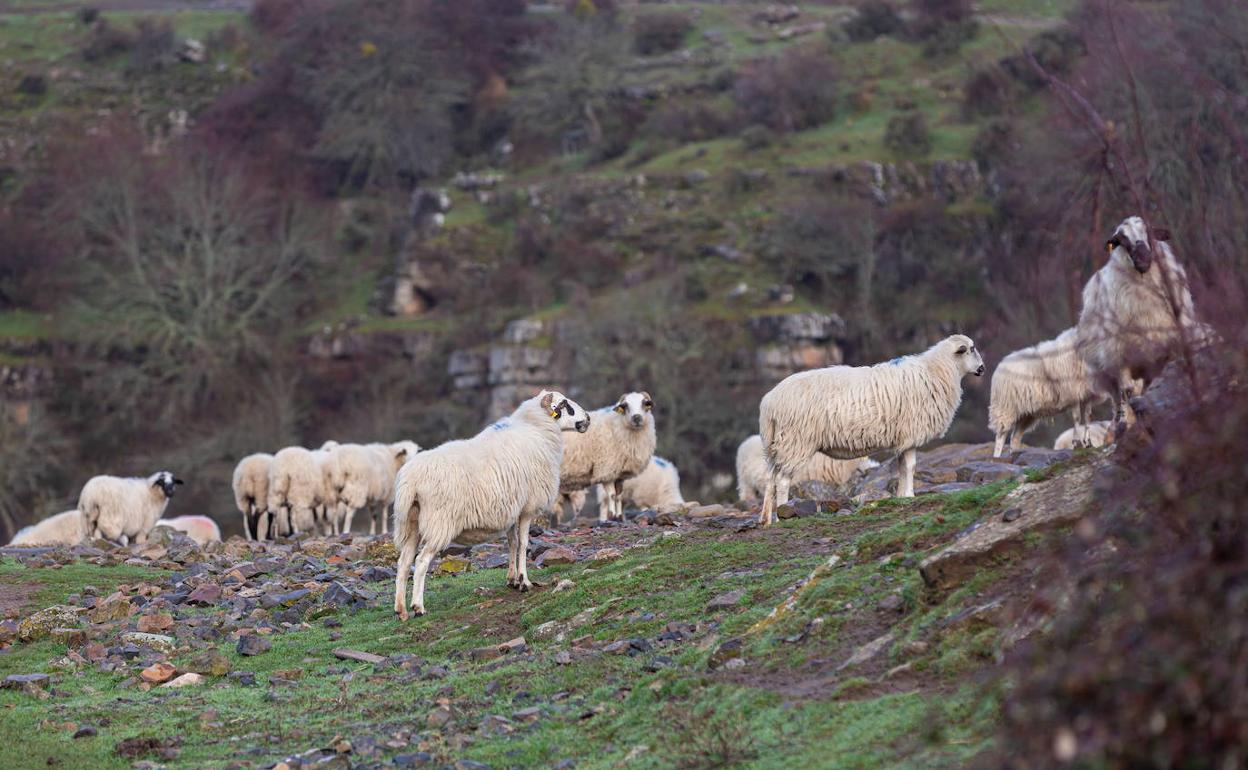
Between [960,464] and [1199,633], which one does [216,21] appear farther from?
[1199,633]

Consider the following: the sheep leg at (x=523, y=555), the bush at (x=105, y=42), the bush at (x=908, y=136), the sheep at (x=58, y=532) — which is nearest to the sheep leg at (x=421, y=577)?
the sheep leg at (x=523, y=555)

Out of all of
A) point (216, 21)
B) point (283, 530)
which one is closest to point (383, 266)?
point (216, 21)

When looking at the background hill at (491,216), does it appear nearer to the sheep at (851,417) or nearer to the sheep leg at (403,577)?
the sheep at (851,417)

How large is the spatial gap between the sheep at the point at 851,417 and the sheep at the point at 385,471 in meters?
13.5

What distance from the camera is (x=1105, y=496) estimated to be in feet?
26.0

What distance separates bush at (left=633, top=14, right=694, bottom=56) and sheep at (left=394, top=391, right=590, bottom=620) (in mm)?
85940

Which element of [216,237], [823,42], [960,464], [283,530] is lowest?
[283,530]

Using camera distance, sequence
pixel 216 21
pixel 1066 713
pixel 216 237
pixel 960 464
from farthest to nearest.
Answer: pixel 216 21
pixel 216 237
pixel 960 464
pixel 1066 713

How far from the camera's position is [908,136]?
2970 inches

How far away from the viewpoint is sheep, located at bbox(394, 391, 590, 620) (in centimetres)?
1460

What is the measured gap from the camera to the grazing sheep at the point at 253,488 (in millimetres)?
29750

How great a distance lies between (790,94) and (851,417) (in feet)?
217

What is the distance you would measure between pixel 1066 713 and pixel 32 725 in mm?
8595

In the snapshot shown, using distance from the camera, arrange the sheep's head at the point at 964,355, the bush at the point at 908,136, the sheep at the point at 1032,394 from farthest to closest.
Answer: the bush at the point at 908,136, the sheep at the point at 1032,394, the sheep's head at the point at 964,355
